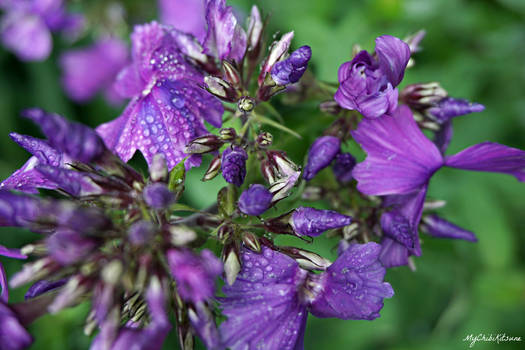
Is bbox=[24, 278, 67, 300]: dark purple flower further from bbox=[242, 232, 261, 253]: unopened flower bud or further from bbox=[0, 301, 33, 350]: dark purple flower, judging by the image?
bbox=[242, 232, 261, 253]: unopened flower bud

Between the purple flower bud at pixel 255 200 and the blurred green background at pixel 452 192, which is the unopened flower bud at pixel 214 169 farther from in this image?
the blurred green background at pixel 452 192

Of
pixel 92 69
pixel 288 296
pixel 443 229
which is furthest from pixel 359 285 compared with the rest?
pixel 92 69

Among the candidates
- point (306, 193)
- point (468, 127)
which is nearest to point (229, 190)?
point (306, 193)

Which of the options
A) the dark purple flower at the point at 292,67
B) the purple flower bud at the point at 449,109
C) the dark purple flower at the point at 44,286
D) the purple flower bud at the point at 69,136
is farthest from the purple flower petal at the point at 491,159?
the dark purple flower at the point at 44,286

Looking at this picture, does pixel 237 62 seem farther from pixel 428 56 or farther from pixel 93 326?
pixel 428 56

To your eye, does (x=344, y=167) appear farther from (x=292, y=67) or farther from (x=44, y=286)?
(x=44, y=286)

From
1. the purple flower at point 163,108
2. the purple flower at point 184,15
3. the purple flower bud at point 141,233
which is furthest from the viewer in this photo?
the purple flower at point 184,15
